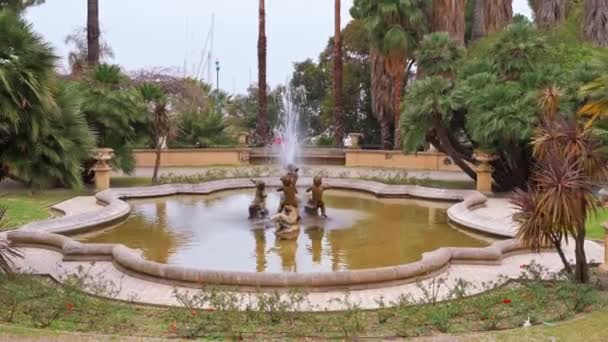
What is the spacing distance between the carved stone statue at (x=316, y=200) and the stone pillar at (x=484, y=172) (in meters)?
6.74

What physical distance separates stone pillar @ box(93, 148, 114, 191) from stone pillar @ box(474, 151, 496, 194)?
11614mm

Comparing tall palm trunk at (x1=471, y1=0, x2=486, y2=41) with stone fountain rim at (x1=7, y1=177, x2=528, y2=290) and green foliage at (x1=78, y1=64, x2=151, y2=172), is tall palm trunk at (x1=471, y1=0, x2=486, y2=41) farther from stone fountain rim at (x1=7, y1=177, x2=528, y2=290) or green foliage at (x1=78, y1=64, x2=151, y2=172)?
green foliage at (x1=78, y1=64, x2=151, y2=172)

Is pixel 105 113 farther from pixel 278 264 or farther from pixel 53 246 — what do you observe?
pixel 278 264

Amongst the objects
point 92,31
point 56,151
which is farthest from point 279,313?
point 92,31

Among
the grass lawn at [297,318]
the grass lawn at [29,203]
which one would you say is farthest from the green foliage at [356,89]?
the grass lawn at [297,318]

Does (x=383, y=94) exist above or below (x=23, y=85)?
above

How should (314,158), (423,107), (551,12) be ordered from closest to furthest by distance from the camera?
(423,107)
(551,12)
(314,158)

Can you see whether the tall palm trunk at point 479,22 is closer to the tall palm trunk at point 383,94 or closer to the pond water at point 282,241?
the tall palm trunk at point 383,94

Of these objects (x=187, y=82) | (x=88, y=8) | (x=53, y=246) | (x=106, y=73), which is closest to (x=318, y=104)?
(x=187, y=82)

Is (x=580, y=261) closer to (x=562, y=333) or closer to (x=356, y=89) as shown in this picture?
(x=562, y=333)

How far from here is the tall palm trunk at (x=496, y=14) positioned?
98.4 feet

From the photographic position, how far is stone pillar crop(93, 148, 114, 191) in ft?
70.0

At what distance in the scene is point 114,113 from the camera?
2209 cm

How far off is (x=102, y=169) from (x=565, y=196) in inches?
621
